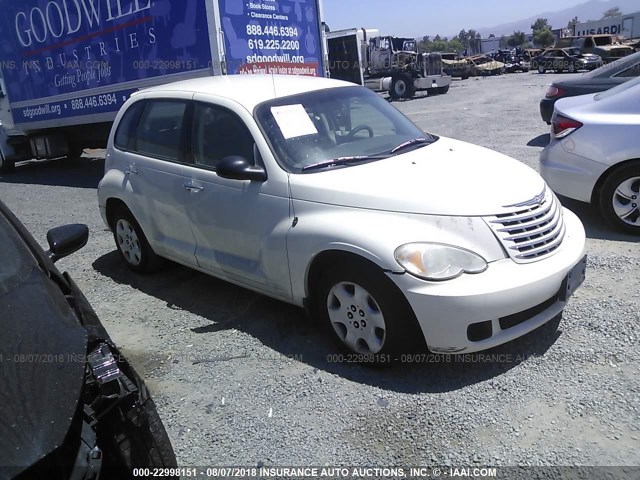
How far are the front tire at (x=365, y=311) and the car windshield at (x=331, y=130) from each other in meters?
0.81

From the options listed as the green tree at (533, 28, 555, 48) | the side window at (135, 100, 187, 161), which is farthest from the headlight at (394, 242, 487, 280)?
the green tree at (533, 28, 555, 48)

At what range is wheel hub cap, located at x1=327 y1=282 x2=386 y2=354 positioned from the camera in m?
3.32

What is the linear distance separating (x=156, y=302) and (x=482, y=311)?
288 centimetres

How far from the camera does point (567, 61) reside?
32.8m

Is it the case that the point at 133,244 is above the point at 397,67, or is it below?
below

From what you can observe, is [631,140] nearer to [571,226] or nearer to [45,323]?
[571,226]

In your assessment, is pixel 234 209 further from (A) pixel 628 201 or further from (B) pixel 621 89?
(B) pixel 621 89

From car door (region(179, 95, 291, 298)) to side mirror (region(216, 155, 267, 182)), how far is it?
7cm

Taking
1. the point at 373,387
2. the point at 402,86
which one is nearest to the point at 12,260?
the point at 373,387

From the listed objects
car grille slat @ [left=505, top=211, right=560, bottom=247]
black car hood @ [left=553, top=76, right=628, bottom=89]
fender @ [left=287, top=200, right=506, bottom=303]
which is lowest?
car grille slat @ [left=505, top=211, right=560, bottom=247]

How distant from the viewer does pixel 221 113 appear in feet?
13.7

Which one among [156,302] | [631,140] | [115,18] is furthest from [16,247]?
[115,18]

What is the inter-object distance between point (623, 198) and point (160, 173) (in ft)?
14.0

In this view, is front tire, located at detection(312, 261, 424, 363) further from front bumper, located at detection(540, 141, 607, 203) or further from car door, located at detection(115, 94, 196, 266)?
front bumper, located at detection(540, 141, 607, 203)
